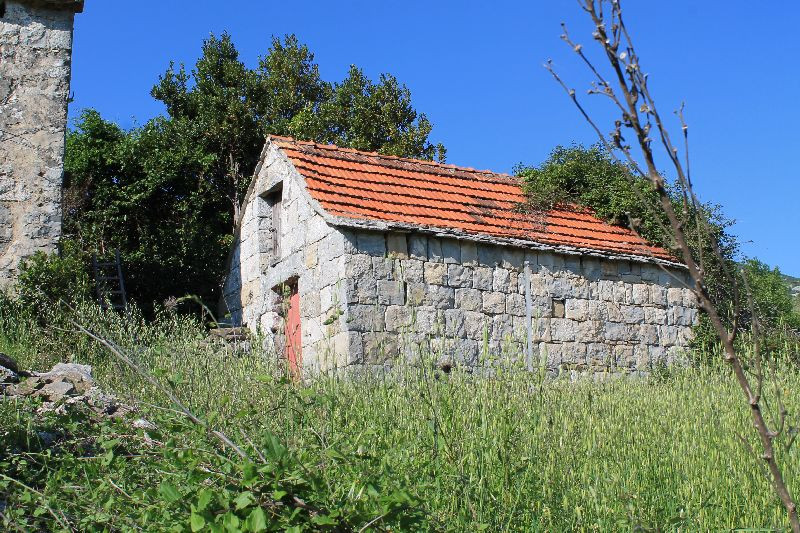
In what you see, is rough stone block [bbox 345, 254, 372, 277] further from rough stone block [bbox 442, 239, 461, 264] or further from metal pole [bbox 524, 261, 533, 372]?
metal pole [bbox 524, 261, 533, 372]

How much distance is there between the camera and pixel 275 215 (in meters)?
13.4

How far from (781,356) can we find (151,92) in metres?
16.4

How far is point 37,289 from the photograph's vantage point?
10.5 metres

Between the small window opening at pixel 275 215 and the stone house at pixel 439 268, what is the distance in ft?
0.10

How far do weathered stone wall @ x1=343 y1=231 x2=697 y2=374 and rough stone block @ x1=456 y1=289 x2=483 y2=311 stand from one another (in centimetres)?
1

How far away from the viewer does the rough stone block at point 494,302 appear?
37.0 feet

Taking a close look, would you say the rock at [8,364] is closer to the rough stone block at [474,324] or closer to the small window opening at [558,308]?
the rough stone block at [474,324]

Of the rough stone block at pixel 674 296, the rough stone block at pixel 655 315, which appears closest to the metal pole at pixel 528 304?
the rough stone block at pixel 655 315

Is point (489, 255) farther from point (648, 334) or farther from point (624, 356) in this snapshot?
point (648, 334)

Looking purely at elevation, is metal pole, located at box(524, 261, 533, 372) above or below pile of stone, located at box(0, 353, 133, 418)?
above

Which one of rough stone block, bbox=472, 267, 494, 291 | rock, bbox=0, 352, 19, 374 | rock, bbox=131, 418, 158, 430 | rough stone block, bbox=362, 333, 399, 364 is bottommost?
rock, bbox=131, 418, 158, 430

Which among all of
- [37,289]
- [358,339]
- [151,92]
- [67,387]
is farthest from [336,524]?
[151,92]

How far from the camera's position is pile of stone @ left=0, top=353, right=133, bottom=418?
6533mm

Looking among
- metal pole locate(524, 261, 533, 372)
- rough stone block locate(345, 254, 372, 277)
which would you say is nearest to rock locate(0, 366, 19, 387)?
rough stone block locate(345, 254, 372, 277)
